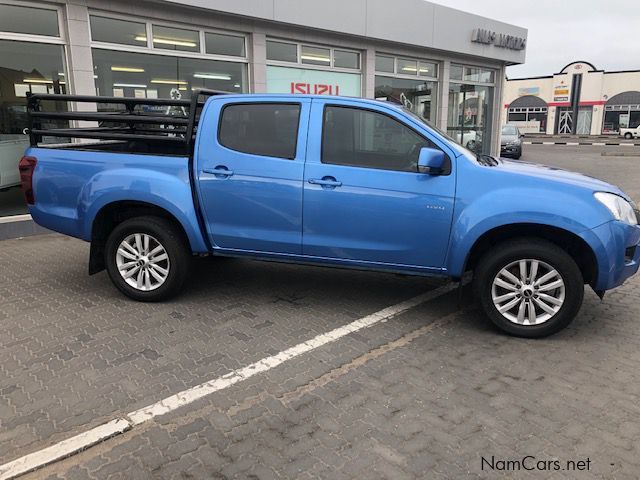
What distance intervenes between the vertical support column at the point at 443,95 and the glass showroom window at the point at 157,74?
627cm

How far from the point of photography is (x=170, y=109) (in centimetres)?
917

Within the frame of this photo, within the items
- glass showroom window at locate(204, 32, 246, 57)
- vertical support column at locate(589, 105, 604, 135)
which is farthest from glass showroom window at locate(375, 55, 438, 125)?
vertical support column at locate(589, 105, 604, 135)

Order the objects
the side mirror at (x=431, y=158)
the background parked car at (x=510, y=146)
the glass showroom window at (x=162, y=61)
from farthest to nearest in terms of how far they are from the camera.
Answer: the background parked car at (x=510, y=146) < the glass showroom window at (x=162, y=61) < the side mirror at (x=431, y=158)

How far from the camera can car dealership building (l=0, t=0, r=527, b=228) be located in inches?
298

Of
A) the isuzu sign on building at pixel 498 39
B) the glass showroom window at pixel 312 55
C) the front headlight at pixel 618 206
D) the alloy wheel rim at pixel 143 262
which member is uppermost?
the isuzu sign on building at pixel 498 39

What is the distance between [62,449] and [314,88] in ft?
31.6

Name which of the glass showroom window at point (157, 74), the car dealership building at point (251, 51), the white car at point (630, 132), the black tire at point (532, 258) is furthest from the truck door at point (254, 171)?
the white car at point (630, 132)

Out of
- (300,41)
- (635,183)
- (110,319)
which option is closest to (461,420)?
(110,319)

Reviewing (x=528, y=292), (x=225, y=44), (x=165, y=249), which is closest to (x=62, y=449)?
(x=165, y=249)

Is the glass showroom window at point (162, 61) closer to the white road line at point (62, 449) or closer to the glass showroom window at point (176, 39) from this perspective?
the glass showroom window at point (176, 39)

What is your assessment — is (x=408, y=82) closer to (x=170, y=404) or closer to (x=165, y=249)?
(x=165, y=249)

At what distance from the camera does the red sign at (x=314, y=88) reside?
428 inches

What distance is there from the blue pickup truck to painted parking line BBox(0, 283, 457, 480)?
571 millimetres

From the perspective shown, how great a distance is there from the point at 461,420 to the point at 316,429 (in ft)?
2.83
